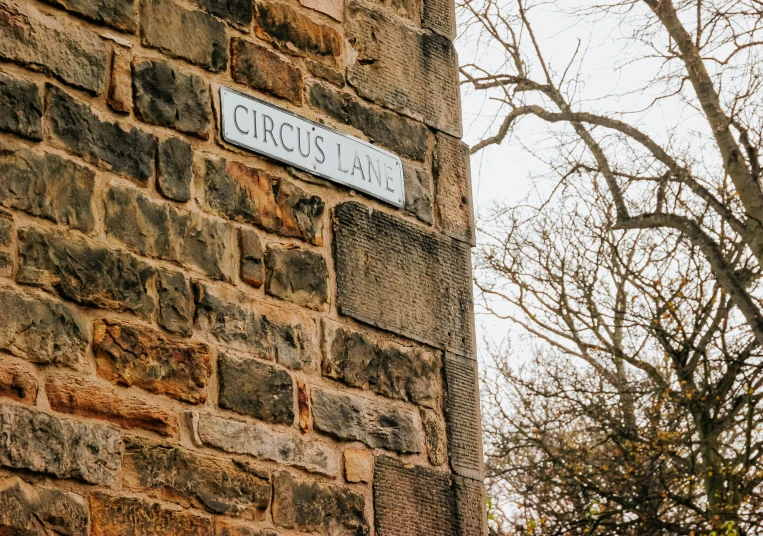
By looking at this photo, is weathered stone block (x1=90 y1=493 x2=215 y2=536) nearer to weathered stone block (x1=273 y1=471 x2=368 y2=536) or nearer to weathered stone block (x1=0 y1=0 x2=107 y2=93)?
weathered stone block (x1=273 y1=471 x2=368 y2=536)

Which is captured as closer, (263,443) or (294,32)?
(263,443)

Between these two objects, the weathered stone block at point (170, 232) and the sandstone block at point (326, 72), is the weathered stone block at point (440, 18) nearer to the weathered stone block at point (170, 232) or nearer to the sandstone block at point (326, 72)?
the sandstone block at point (326, 72)

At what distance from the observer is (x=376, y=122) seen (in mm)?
3307

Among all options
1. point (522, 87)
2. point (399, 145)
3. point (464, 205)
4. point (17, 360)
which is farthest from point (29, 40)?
point (522, 87)

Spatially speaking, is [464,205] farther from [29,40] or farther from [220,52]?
[29,40]

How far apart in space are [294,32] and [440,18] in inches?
27.2

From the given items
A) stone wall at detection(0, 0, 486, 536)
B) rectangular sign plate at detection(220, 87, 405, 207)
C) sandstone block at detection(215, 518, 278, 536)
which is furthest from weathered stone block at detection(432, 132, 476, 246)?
sandstone block at detection(215, 518, 278, 536)

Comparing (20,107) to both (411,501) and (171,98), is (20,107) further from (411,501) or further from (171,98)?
(411,501)

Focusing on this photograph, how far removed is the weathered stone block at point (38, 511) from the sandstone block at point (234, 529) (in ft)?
1.14

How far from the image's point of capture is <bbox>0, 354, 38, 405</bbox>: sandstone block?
2285 mm

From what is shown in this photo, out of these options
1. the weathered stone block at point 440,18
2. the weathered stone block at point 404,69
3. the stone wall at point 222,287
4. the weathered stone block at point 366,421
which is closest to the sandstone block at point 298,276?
the stone wall at point 222,287

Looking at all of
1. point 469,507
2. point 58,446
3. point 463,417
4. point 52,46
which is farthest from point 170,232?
point 469,507

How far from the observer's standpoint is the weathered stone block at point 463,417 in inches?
127

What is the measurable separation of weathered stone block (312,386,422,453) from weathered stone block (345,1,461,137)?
3.05 ft
